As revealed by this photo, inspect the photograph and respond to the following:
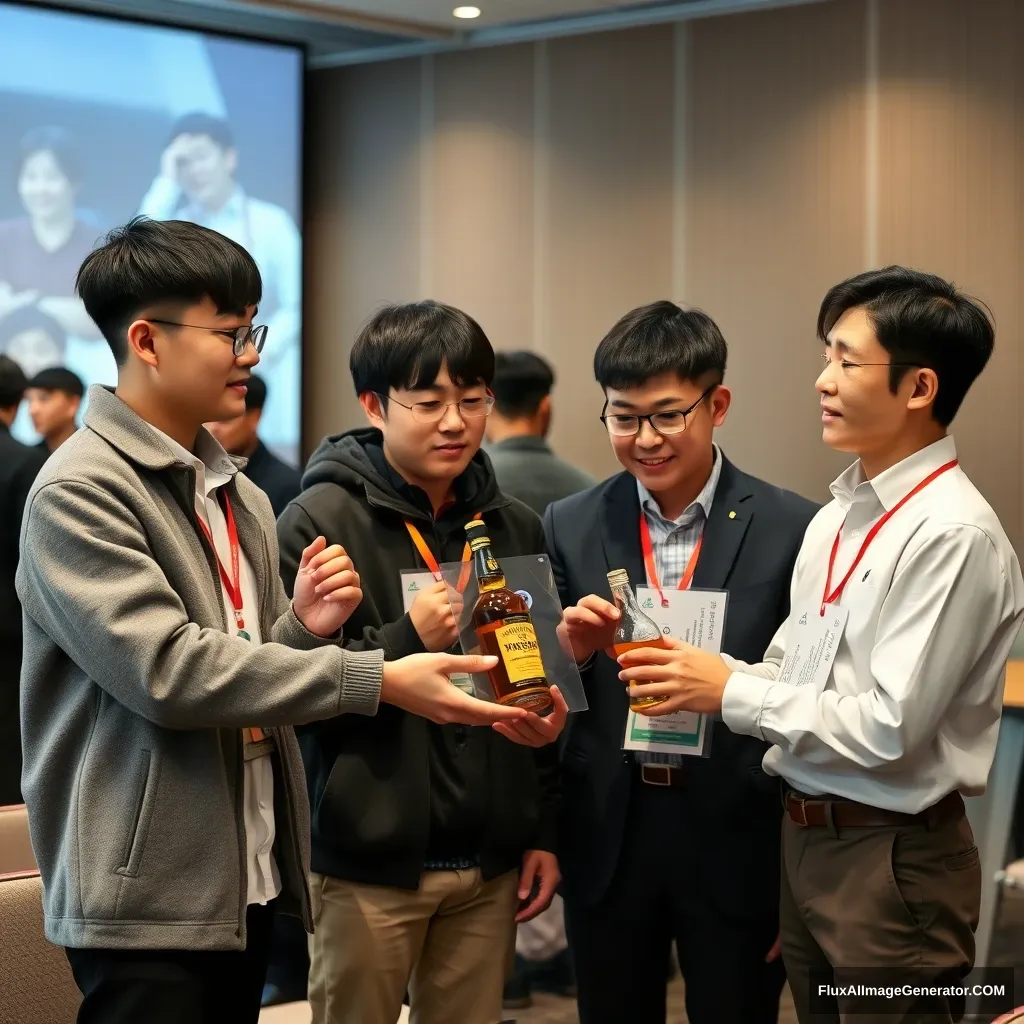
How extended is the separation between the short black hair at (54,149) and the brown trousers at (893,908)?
549cm

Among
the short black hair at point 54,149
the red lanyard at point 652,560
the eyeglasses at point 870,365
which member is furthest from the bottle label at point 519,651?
the short black hair at point 54,149

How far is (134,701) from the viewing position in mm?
1562

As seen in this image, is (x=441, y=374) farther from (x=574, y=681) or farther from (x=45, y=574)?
(x=45, y=574)

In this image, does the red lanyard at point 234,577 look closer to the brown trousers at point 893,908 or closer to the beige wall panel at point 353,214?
the brown trousers at point 893,908

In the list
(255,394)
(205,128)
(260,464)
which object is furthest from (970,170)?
(205,128)

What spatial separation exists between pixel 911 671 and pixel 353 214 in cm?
578

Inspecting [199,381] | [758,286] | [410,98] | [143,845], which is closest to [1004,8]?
[758,286]

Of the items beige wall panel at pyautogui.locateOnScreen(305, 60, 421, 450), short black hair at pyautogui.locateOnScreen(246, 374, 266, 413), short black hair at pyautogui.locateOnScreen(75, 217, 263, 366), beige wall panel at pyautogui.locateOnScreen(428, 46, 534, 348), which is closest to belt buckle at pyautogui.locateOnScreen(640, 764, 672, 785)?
short black hair at pyautogui.locateOnScreen(75, 217, 263, 366)

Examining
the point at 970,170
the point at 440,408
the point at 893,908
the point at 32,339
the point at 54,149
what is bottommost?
the point at 893,908

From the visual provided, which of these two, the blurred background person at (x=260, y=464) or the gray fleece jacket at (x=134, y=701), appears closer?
the gray fleece jacket at (x=134, y=701)

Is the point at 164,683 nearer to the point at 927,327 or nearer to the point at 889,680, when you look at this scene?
the point at 889,680

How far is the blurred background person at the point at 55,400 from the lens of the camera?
5523 millimetres

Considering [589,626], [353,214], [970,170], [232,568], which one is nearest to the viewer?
[232,568]

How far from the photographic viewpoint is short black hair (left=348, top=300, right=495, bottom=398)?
7.12 feet
